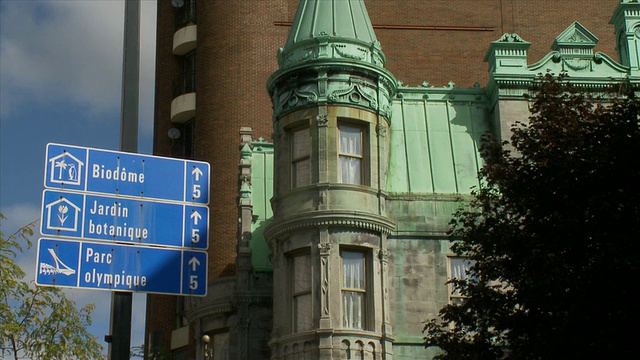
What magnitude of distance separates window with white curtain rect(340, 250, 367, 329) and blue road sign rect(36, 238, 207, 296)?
12783 mm

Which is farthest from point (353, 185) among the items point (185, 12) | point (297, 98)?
point (185, 12)

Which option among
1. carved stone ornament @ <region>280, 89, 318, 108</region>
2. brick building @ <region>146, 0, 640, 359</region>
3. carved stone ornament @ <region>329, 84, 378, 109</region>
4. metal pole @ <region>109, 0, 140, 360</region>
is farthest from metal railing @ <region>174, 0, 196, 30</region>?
metal pole @ <region>109, 0, 140, 360</region>

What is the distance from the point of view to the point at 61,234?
14156mm

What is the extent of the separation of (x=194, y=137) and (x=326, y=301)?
71.9 ft

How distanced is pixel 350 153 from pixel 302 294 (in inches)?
161

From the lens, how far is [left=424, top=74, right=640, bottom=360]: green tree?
730 inches

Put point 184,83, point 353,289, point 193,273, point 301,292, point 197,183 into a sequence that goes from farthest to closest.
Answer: point 184,83
point 301,292
point 353,289
point 197,183
point 193,273

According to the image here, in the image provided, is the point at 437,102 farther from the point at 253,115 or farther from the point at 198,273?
the point at 198,273

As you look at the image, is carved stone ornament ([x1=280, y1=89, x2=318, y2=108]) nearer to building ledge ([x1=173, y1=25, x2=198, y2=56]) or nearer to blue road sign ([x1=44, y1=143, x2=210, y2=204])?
blue road sign ([x1=44, y1=143, x2=210, y2=204])

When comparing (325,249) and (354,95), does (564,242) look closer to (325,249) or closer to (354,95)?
(325,249)

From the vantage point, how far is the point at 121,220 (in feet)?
47.8

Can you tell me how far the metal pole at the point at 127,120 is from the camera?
42.8 feet

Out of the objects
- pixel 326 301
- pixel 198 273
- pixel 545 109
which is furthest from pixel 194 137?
pixel 198 273

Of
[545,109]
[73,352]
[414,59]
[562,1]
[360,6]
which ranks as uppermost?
[562,1]
